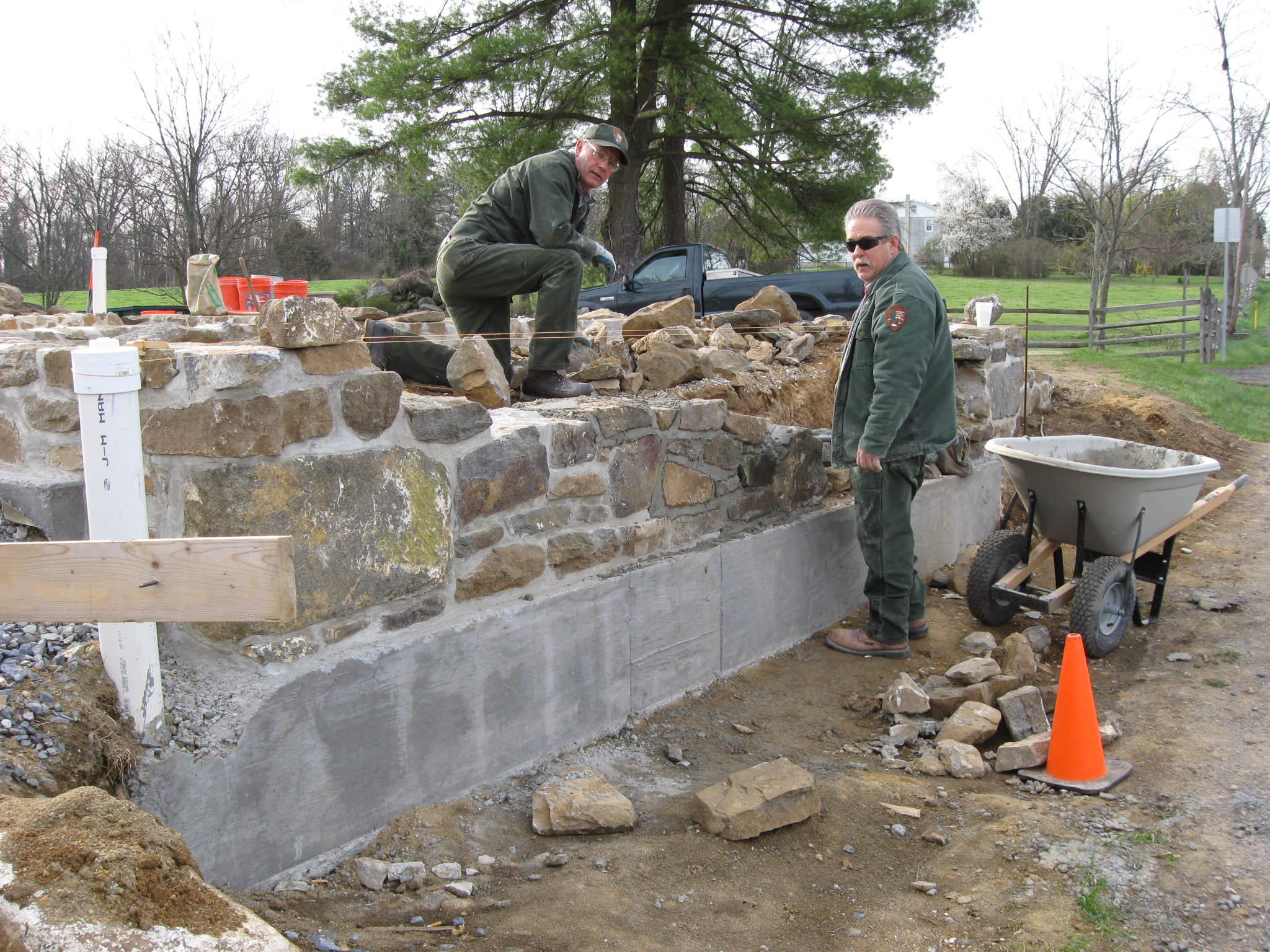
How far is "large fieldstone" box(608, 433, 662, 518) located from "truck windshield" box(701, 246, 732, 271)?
A: 9.06 metres

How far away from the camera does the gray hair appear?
14.5 feet

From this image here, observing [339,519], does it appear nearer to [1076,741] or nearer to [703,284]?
[1076,741]

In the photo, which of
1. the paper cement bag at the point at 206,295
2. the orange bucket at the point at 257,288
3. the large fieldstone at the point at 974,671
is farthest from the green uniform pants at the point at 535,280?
the orange bucket at the point at 257,288

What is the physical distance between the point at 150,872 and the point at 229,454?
3.94ft

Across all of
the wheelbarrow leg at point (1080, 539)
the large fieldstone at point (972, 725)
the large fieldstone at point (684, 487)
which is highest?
the large fieldstone at point (684, 487)

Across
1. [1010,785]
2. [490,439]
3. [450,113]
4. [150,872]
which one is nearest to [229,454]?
[490,439]

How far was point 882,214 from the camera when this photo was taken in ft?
14.6

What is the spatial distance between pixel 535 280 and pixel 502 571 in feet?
5.82

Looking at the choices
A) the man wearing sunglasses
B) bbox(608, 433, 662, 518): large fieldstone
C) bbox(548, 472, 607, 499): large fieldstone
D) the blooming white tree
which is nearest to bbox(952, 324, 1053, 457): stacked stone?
the man wearing sunglasses

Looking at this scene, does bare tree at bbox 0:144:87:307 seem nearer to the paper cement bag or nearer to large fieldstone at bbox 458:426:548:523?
the paper cement bag

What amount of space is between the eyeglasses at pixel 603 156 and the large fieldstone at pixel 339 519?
1.98 metres

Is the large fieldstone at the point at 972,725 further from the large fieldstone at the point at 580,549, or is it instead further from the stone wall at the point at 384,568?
the large fieldstone at the point at 580,549

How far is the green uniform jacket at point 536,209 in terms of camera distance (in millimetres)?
4500

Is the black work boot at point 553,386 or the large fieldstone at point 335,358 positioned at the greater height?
the large fieldstone at point 335,358
